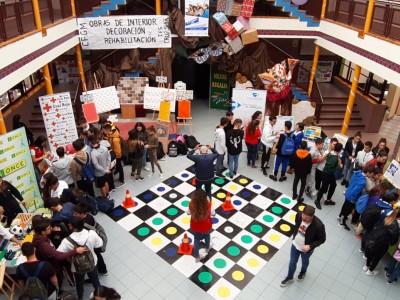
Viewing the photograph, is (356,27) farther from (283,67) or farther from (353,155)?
(353,155)

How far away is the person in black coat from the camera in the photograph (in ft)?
18.9

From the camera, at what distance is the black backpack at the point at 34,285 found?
14.1 feet

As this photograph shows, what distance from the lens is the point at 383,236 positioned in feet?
17.4

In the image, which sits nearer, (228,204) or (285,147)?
(228,204)

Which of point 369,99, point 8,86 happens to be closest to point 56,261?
point 8,86

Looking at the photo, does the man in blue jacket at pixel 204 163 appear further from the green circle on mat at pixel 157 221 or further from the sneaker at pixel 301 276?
the sneaker at pixel 301 276

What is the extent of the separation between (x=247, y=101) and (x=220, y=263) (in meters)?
5.09

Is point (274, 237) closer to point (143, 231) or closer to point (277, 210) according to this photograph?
point (277, 210)

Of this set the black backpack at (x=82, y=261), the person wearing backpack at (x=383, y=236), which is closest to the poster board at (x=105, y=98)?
the black backpack at (x=82, y=261)

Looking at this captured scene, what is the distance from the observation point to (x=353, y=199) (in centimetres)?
646

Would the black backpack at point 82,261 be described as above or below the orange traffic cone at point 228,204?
above

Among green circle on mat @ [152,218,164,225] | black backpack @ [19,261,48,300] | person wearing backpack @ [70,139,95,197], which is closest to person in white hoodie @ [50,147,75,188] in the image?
person wearing backpack @ [70,139,95,197]

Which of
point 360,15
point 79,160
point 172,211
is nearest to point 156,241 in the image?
point 172,211

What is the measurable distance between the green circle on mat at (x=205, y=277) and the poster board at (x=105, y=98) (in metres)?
6.22
